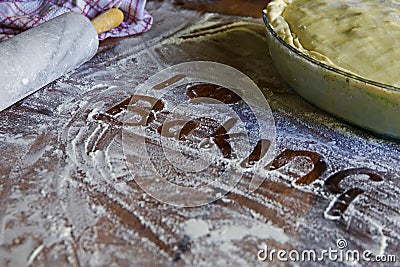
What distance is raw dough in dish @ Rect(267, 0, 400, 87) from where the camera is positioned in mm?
907

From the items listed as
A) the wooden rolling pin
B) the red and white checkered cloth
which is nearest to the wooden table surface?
the wooden rolling pin

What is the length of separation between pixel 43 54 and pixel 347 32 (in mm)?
600

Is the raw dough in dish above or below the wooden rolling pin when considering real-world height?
below

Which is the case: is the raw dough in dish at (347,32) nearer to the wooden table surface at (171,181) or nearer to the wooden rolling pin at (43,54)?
the wooden table surface at (171,181)

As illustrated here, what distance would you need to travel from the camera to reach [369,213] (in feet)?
2.59

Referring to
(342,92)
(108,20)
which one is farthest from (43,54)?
(342,92)

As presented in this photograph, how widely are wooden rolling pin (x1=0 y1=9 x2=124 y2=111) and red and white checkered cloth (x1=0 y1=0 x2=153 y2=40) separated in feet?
0.56

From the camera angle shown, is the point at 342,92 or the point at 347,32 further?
the point at 347,32

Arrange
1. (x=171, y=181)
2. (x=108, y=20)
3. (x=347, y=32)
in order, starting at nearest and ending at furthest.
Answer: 1. (x=171, y=181)
2. (x=347, y=32)
3. (x=108, y=20)

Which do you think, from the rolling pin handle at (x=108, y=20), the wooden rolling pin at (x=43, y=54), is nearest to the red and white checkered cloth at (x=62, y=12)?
the rolling pin handle at (x=108, y=20)

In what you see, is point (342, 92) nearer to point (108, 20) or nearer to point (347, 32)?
point (347, 32)

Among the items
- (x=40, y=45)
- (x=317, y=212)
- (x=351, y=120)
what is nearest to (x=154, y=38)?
(x=40, y=45)

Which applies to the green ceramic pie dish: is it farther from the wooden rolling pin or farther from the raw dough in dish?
the wooden rolling pin

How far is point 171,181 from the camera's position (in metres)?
0.84
